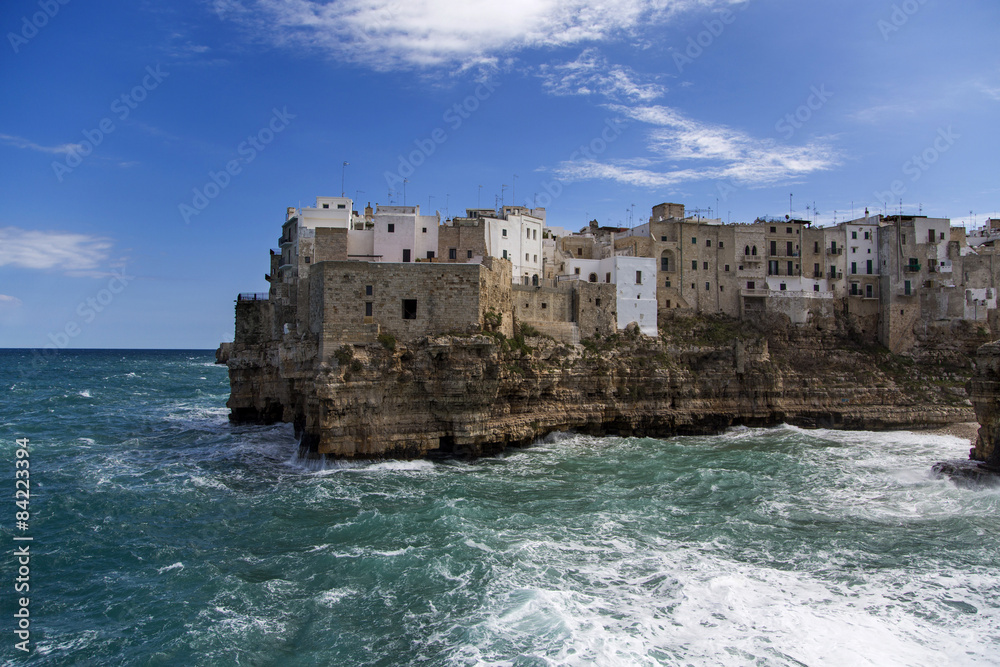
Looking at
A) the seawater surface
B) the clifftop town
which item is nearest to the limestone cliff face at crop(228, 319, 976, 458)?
the clifftop town

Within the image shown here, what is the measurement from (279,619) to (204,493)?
40.6ft

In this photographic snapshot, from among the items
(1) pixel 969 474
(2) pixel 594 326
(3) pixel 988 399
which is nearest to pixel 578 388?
(2) pixel 594 326

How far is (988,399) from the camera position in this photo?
1102 inches

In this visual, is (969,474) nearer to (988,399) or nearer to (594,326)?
(988,399)


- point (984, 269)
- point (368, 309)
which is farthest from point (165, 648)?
point (984, 269)

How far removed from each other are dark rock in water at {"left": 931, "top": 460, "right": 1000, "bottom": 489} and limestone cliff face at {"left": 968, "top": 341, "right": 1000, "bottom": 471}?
1.82 ft

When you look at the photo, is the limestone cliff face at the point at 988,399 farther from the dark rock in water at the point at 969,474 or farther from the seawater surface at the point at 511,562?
the seawater surface at the point at 511,562

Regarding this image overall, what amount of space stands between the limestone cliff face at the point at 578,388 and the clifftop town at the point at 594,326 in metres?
0.11

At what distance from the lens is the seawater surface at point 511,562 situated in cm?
1403

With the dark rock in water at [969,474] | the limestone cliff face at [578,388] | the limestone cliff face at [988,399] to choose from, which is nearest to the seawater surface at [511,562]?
the dark rock in water at [969,474]

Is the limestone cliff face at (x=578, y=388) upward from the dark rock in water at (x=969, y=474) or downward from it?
upward

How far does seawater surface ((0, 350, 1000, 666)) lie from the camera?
14.0 m

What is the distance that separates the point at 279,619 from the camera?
15039mm

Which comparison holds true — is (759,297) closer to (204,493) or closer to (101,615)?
(204,493)
